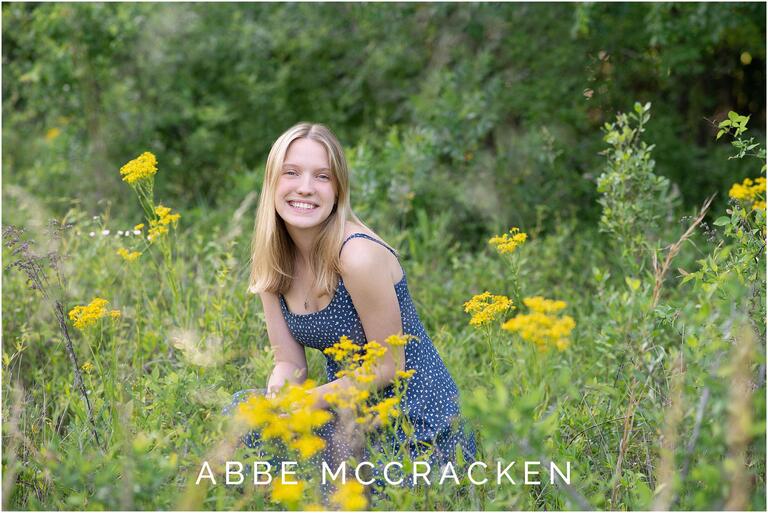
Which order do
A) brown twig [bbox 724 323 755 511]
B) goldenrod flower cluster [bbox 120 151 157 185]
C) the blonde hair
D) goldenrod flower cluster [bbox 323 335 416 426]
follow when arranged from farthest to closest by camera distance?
goldenrod flower cluster [bbox 120 151 157 185]
the blonde hair
goldenrod flower cluster [bbox 323 335 416 426]
brown twig [bbox 724 323 755 511]

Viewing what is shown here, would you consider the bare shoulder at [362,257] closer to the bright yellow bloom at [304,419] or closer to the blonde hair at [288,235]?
the blonde hair at [288,235]

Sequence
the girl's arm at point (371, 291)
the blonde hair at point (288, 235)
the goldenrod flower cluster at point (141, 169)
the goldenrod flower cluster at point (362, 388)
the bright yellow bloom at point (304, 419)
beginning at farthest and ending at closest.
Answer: the goldenrod flower cluster at point (141, 169), the blonde hair at point (288, 235), the girl's arm at point (371, 291), the goldenrod flower cluster at point (362, 388), the bright yellow bloom at point (304, 419)

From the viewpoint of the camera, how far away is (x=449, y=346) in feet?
10.7

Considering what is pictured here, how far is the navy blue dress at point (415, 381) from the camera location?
2.33 meters

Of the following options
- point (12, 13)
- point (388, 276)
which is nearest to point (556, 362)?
point (388, 276)

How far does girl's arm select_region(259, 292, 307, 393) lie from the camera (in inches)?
101

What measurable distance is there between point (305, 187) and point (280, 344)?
530 millimetres

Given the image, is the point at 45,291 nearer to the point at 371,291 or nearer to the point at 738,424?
the point at 371,291

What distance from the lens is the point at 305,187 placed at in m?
2.41

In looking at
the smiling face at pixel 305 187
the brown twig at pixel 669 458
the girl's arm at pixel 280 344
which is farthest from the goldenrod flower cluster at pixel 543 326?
the girl's arm at pixel 280 344

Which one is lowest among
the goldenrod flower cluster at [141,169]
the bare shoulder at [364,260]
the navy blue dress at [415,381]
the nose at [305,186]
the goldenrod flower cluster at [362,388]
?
the navy blue dress at [415,381]

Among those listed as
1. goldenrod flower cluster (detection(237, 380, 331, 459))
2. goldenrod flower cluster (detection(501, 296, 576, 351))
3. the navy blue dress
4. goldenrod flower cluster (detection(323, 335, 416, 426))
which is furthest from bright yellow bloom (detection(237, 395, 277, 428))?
the navy blue dress

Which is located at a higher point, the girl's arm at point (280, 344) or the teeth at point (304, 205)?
the teeth at point (304, 205)

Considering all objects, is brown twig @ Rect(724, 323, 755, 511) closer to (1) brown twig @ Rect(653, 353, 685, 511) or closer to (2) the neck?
(1) brown twig @ Rect(653, 353, 685, 511)
